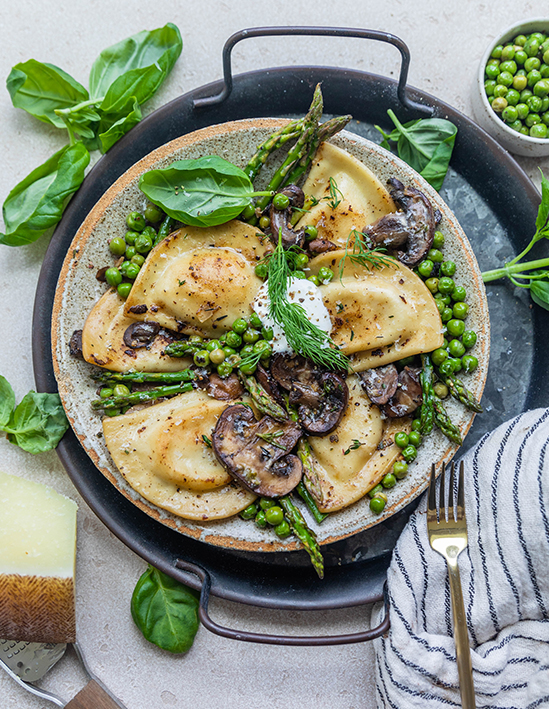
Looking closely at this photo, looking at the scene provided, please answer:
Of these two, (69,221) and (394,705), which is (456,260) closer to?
(69,221)

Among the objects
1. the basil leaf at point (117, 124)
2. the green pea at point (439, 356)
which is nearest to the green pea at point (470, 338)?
the green pea at point (439, 356)

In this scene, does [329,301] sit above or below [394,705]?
above

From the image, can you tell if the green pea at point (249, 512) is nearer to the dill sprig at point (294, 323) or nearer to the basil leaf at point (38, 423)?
the dill sprig at point (294, 323)

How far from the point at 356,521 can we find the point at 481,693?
1.36 metres

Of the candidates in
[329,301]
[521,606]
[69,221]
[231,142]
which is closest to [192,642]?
[521,606]

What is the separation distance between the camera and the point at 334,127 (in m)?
3.47

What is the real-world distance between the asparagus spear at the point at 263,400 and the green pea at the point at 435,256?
4.57 feet

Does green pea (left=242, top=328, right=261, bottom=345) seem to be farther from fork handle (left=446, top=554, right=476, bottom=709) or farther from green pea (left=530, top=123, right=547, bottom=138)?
green pea (left=530, top=123, right=547, bottom=138)

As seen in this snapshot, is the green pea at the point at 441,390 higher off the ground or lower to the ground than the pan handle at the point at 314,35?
lower

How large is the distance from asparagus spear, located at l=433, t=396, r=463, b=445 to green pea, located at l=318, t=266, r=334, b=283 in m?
1.02

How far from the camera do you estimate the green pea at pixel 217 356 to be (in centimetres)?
348

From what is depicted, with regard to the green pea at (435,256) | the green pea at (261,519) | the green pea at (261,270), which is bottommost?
the green pea at (261,519)

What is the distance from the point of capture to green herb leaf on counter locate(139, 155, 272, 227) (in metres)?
3.39

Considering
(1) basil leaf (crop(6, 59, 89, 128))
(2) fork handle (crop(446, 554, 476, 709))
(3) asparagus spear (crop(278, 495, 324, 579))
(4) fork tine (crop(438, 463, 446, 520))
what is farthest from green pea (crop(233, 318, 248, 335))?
(2) fork handle (crop(446, 554, 476, 709))
